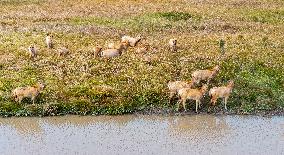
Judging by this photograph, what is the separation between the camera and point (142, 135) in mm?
22938

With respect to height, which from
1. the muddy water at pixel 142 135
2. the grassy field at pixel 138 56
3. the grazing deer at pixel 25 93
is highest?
the grazing deer at pixel 25 93

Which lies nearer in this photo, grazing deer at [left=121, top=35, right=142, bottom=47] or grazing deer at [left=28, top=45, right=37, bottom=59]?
grazing deer at [left=28, top=45, right=37, bottom=59]

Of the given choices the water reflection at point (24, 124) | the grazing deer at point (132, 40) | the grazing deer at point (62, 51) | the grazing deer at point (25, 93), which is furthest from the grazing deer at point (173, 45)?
the water reflection at point (24, 124)

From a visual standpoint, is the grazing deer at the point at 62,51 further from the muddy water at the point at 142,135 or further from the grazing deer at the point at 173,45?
the muddy water at the point at 142,135

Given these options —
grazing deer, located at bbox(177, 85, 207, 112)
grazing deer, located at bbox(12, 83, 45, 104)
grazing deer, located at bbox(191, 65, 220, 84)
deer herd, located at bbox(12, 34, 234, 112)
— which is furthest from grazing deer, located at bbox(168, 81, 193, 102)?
grazing deer, located at bbox(12, 83, 45, 104)

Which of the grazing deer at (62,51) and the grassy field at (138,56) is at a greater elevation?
the grazing deer at (62,51)

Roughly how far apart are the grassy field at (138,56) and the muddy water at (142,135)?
2.70ft

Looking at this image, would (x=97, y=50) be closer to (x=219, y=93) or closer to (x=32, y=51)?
(x=32, y=51)

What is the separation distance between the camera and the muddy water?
21625mm

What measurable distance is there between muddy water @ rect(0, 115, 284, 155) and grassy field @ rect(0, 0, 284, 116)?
2.70 feet

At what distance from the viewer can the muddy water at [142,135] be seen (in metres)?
21.6

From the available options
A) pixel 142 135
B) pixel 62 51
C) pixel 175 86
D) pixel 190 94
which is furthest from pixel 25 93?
pixel 190 94

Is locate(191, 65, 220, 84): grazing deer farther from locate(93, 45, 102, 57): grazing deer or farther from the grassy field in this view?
locate(93, 45, 102, 57): grazing deer

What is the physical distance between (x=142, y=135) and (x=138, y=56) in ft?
27.9
